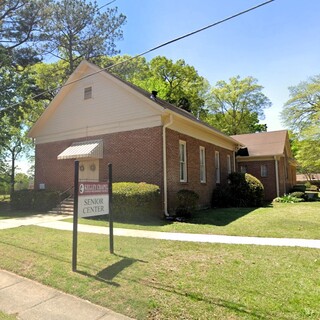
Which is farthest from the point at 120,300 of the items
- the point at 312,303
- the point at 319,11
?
the point at 319,11

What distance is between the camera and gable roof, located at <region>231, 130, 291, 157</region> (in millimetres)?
23578

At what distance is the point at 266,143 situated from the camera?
2545cm

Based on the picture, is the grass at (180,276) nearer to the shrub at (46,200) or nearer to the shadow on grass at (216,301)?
Result: the shadow on grass at (216,301)

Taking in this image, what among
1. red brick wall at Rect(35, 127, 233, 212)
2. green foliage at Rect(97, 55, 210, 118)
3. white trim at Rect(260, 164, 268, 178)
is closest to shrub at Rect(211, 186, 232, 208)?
red brick wall at Rect(35, 127, 233, 212)

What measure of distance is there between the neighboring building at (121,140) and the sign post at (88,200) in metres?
6.51

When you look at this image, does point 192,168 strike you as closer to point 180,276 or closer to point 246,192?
point 246,192

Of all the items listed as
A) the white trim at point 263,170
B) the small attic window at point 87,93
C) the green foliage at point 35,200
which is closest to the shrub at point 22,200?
the green foliage at point 35,200

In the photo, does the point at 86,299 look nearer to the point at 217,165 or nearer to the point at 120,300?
the point at 120,300

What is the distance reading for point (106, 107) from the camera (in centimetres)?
1531

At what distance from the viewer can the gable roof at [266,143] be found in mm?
23578

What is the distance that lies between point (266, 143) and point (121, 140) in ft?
50.4

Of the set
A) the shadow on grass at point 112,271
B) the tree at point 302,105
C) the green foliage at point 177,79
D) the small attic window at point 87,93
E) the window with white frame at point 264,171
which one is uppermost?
the green foliage at point 177,79

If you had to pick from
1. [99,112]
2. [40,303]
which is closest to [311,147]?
[99,112]

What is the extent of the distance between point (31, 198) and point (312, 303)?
15277 mm
